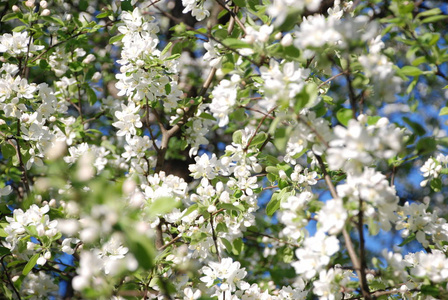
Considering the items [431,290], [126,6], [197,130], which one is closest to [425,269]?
[431,290]

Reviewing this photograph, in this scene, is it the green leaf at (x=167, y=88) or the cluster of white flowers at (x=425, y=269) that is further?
the green leaf at (x=167, y=88)

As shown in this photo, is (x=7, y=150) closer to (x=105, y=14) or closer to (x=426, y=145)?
(x=105, y=14)

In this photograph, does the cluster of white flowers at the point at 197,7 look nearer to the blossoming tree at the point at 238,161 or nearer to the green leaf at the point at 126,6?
the blossoming tree at the point at 238,161

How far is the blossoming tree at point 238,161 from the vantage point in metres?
1.27

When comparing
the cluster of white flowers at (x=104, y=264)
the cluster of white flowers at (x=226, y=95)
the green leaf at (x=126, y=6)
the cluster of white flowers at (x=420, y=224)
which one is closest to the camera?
the cluster of white flowers at (x=104, y=264)

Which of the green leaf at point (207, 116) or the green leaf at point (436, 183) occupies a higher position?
the green leaf at point (436, 183)

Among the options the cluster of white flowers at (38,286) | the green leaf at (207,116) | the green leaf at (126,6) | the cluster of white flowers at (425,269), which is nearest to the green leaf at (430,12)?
the cluster of white flowers at (425,269)

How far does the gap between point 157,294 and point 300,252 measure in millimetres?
861

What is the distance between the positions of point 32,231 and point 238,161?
3.15ft

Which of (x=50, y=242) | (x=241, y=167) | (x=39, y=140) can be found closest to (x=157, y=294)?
(x=50, y=242)

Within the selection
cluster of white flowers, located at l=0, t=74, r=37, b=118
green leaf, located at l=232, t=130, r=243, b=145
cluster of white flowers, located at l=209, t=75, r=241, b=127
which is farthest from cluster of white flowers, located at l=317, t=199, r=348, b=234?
cluster of white flowers, located at l=0, t=74, r=37, b=118

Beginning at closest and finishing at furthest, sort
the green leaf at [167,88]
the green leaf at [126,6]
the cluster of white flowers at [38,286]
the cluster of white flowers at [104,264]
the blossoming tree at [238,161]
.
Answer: the cluster of white flowers at [104,264], the blossoming tree at [238,161], the green leaf at [167,88], the green leaf at [126,6], the cluster of white flowers at [38,286]

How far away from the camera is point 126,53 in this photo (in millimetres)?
2258

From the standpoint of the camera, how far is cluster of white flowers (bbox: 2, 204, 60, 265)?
2.01 meters
